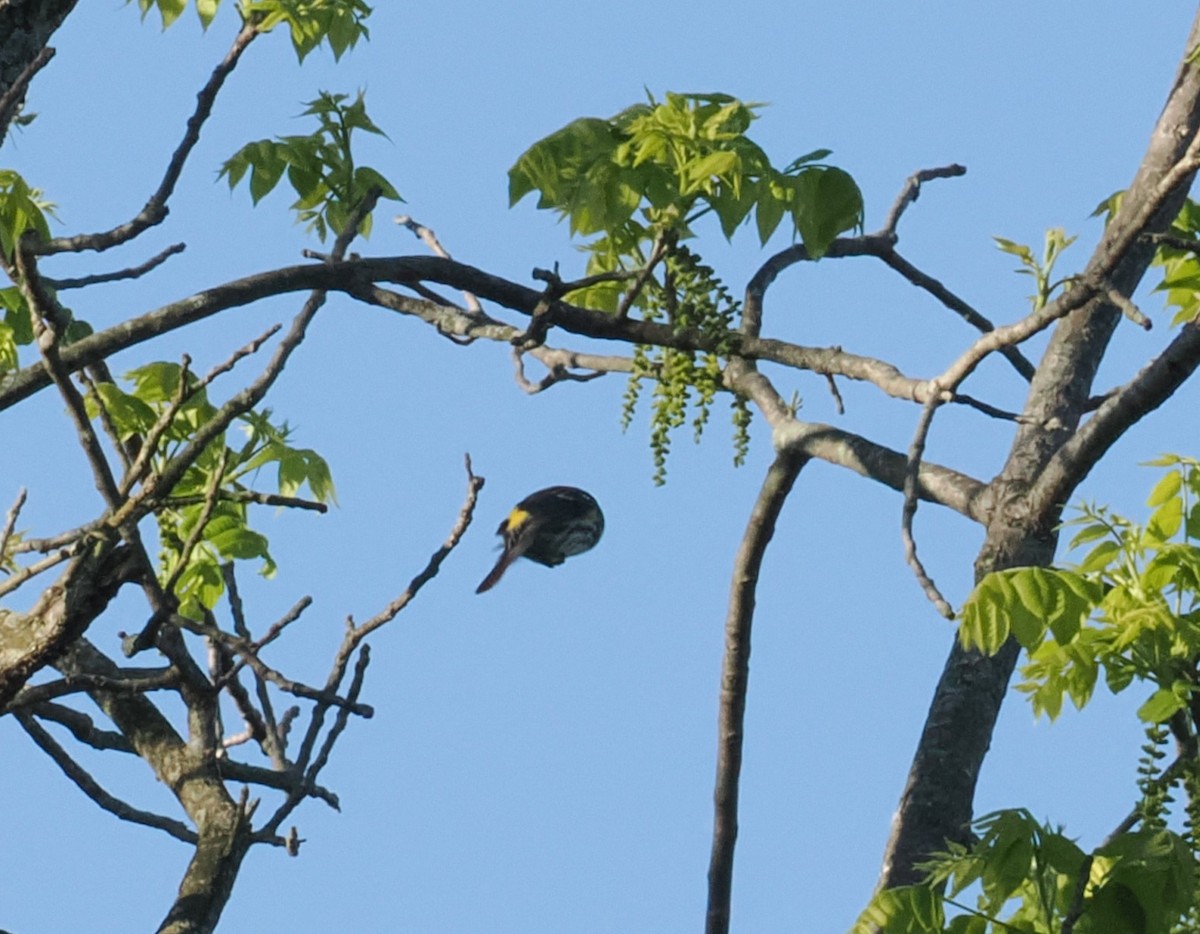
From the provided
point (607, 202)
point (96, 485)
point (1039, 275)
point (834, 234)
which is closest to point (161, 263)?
point (96, 485)

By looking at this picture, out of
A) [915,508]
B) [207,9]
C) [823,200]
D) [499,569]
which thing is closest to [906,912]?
[915,508]

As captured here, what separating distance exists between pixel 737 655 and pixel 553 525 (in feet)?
15.4

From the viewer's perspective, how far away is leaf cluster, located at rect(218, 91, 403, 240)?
588 centimetres

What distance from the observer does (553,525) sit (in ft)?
35.4

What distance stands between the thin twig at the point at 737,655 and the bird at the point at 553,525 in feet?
14.4

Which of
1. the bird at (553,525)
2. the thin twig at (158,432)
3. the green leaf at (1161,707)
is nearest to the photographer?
the thin twig at (158,432)

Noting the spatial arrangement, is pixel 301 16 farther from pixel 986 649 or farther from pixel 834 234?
pixel 986 649

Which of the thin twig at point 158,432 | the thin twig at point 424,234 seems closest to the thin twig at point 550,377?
the thin twig at point 424,234

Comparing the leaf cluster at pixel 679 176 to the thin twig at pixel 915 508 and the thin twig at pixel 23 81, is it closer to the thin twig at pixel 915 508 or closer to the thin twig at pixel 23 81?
the thin twig at pixel 915 508

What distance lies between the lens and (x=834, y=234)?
5.51 m

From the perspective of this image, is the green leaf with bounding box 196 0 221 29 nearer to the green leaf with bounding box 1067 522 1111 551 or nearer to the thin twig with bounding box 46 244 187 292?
the thin twig with bounding box 46 244 187 292

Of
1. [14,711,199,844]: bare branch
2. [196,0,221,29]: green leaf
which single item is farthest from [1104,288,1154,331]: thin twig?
[196,0,221,29]: green leaf

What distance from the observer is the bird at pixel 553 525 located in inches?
420

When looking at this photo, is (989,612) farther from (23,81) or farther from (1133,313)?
(23,81)
